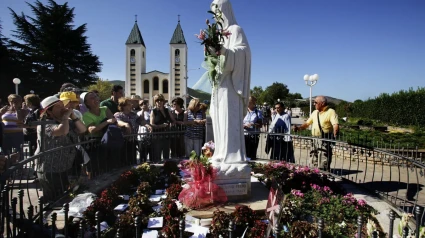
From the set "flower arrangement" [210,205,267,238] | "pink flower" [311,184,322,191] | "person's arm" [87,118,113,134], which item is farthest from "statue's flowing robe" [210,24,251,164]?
"person's arm" [87,118,113,134]

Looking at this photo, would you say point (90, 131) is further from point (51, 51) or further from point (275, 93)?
point (275, 93)

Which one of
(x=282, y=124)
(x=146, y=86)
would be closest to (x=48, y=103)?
(x=282, y=124)

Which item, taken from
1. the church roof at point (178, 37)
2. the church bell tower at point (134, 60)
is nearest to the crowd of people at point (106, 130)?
the church roof at point (178, 37)

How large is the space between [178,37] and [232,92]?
3094 inches

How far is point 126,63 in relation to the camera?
80.3 m

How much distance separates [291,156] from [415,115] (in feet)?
59.3

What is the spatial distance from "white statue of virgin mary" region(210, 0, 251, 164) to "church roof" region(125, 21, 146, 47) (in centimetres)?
7979

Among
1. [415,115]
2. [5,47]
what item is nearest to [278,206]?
[415,115]

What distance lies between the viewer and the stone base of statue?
3971mm

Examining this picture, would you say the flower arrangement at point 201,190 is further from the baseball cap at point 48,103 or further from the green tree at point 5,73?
the green tree at point 5,73

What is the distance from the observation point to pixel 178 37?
78.5 m

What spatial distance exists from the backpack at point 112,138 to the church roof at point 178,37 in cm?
Answer: 7564

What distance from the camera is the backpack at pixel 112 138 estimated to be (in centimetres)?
515

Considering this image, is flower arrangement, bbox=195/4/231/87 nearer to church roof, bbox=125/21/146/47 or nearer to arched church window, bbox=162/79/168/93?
church roof, bbox=125/21/146/47
